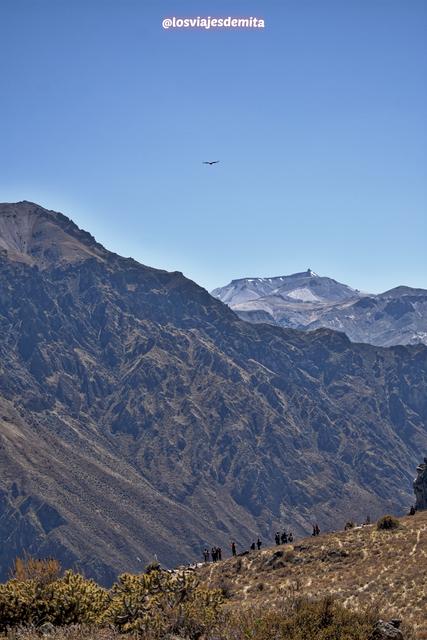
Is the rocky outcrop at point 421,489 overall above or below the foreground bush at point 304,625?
below

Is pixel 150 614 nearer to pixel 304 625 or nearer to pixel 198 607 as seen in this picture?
pixel 198 607

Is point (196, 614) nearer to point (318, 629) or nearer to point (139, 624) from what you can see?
point (139, 624)

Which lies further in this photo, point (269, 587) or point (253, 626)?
point (269, 587)

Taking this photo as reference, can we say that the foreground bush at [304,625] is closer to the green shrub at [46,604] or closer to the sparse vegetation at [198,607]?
the sparse vegetation at [198,607]

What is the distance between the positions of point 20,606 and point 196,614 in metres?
8.34

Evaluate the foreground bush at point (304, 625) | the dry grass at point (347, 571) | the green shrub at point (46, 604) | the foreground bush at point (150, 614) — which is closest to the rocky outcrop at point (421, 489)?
the dry grass at point (347, 571)

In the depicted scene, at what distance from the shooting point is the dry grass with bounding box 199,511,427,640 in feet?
138

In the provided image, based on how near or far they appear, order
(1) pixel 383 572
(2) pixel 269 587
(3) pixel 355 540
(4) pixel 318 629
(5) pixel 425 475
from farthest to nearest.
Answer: (5) pixel 425 475 < (3) pixel 355 540 < (2) pixel 269 587 < (1) pixel 383 572 < (4) pixel 318 629

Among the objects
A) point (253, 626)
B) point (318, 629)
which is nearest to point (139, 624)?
point (253, 626)

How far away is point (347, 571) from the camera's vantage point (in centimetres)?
5159

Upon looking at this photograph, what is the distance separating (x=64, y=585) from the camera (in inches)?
1309

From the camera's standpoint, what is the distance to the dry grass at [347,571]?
1661 inches

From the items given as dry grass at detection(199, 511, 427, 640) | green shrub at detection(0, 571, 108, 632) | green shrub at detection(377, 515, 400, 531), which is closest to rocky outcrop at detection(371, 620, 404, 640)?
dry grass at detection(199, 511, 427, 640)

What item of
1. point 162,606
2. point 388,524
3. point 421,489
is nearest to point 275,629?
point 162,606
